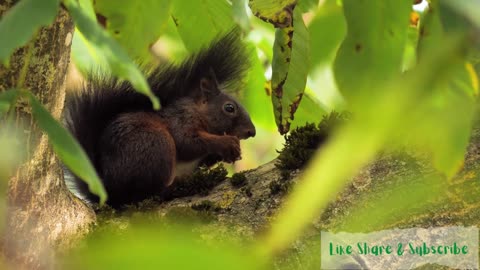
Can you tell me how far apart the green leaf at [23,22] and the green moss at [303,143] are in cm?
122

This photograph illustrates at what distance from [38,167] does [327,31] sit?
0.61m

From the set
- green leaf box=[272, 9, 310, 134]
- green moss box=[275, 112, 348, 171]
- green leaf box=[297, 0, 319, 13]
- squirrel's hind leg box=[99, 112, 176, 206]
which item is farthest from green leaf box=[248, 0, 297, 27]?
squirrel's hind leg box=[99, 112, 176, 206]

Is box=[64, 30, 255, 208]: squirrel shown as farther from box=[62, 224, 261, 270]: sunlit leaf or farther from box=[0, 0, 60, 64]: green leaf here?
box=[62, 224, 261, 270]: sunlit leaf

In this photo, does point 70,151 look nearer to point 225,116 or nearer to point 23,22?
point 23,22

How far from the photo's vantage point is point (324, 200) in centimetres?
31

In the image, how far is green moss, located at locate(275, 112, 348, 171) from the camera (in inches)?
68.1

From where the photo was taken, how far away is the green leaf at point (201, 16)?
1367 mm

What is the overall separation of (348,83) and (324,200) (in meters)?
0.20

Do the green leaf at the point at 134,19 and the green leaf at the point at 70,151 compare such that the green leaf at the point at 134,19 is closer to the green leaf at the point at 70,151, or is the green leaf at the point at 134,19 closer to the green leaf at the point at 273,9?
the green leaf at the point at 273,9

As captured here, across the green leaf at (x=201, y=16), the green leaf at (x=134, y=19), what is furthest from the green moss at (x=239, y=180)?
the green leaf at (x=134, y=19)

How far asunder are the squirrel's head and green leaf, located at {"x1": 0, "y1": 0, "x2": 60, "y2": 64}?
2.52 metres

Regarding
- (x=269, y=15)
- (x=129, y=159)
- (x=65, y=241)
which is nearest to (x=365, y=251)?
(x=269, y=15)

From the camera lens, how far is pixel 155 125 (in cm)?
245

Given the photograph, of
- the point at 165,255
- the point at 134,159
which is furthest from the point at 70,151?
the point at 134,159
